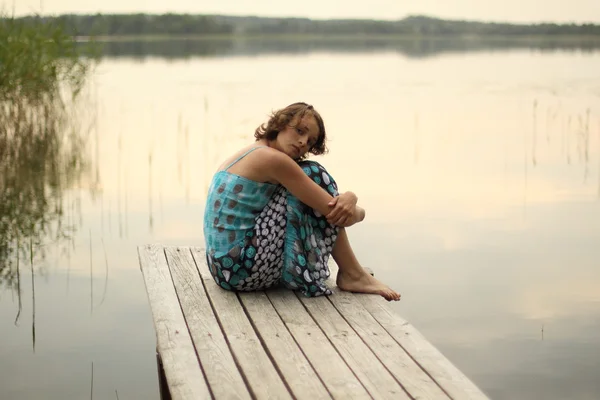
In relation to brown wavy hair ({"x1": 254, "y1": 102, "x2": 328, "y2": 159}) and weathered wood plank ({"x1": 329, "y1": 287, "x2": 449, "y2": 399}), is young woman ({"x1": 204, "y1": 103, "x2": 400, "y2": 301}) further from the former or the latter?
weathered wood plank ({"x1": 329, "y1": 287, "x2": 449, "y2": 399})

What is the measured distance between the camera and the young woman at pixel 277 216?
11.1ft

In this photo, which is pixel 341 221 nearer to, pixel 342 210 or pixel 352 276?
pixel 342 210

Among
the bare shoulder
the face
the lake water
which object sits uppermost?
the face

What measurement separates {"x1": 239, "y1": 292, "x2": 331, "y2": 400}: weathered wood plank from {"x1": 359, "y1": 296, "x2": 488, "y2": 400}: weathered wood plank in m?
0.32

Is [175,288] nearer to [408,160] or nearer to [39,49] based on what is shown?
[408,160]

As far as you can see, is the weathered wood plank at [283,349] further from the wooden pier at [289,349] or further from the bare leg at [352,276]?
the bare leg at [352,276]

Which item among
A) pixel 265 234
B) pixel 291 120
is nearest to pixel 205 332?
pixel 265 234

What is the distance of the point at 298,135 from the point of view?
11.3 ft

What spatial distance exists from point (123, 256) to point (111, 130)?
15.3 feet

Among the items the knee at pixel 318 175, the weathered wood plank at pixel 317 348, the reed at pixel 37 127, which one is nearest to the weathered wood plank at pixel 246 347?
the weathered wood plank at pixel 317 348

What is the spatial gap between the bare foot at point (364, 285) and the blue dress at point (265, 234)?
10 cm

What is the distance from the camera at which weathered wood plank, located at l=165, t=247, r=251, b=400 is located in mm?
2582

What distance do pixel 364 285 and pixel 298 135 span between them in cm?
60

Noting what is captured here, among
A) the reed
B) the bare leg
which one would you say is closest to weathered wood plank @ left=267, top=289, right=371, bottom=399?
the bare leg
